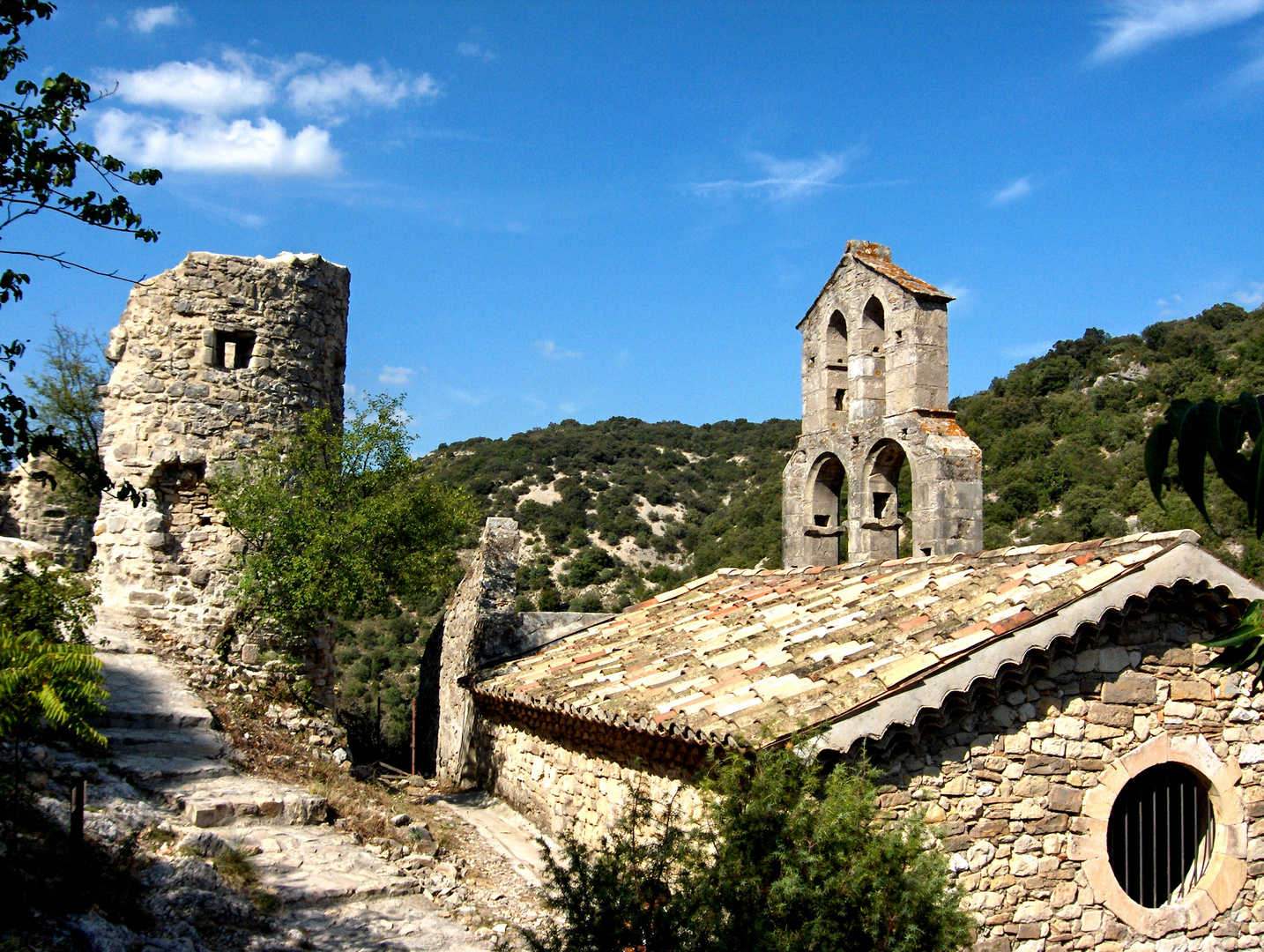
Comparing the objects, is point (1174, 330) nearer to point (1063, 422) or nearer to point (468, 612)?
point (1063, 422)

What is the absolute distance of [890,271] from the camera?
9.82 metres

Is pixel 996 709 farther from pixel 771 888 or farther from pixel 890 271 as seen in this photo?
pixel 890 271

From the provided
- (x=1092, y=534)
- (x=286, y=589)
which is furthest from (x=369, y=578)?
(x=1092, y=534)

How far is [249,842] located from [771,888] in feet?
12.7

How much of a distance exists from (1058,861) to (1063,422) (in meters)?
23.2

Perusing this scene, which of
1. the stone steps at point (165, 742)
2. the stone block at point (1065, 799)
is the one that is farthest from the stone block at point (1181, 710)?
the stone steps at point (165, 742)

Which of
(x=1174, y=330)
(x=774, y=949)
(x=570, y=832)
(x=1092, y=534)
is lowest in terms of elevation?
(x=570, y=832)

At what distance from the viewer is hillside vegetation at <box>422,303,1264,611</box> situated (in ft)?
73.0

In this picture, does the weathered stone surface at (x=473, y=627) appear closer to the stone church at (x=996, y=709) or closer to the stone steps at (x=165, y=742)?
the stone church at (x=996, y=709)

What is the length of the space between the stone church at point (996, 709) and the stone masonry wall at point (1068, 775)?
0.5 inches

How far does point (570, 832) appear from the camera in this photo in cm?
875

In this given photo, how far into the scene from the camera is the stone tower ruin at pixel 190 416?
10.1m

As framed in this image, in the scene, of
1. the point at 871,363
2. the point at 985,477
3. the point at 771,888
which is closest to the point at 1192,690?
the point at 771,888

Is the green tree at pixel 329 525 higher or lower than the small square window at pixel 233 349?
lower
